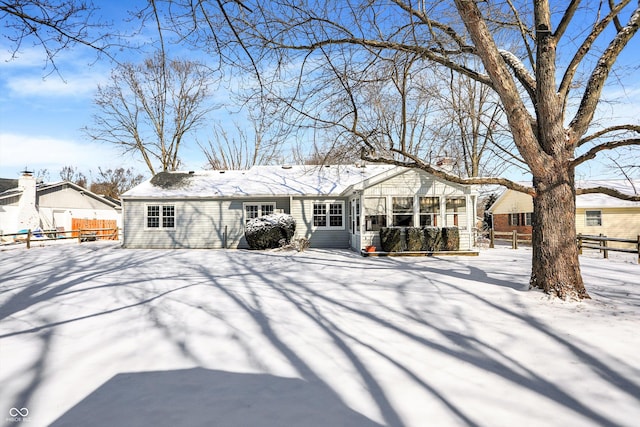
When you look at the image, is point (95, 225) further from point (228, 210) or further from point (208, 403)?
point (208, 403)

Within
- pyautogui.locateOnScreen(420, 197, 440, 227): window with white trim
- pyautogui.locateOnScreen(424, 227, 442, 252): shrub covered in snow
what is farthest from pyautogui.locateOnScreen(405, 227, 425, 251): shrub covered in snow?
pyautogui.locateOnScreen(420, 197, 440, 227): window with white trim

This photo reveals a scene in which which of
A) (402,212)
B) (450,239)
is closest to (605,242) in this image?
(450,239)

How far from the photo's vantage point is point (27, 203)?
22.8m

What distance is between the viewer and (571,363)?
3809 mm

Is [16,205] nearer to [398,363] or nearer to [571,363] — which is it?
[398,363]

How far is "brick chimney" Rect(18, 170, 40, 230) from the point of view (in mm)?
22547

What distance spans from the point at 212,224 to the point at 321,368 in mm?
14061

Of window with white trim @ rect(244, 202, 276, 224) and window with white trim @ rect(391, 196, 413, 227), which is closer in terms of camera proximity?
window with white trim @ rect(391, 196, 413, 227)

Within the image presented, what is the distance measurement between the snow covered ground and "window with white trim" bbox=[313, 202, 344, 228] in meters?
8.67

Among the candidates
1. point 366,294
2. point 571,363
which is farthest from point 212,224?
point 571,363

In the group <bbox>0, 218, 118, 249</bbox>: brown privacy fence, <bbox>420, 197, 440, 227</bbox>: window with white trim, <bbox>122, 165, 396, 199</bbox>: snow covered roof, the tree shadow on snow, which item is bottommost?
the tree shadow on snow

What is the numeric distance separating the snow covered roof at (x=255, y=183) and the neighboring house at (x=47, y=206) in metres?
10.9

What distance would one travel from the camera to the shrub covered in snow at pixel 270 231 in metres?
15.0

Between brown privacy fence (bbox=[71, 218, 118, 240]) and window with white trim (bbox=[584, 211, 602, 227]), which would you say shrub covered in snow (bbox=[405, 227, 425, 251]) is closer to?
window with white trim (bbox=[584, 211, 602, 227])
